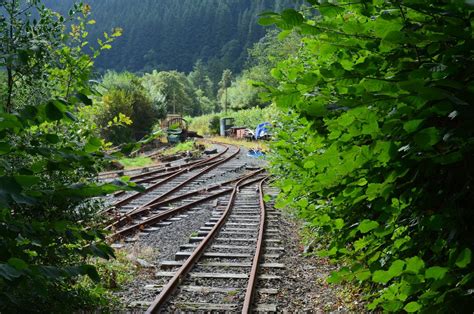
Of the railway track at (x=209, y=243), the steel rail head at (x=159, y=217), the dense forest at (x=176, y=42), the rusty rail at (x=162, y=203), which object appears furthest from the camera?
the dense forest at (x=176, y=42)

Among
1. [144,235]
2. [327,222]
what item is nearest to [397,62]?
[327,222]

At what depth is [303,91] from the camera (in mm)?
1698

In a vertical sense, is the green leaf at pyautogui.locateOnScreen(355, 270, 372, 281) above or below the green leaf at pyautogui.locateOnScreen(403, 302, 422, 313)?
below

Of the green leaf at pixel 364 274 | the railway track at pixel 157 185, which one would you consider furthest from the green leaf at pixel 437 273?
the railway track at pixel 157 185

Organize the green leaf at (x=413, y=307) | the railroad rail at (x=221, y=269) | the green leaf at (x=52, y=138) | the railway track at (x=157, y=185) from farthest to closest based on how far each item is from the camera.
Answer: the railway track at (x=157, y=185)
the railroad rail at (x=221, y=269)
the green leaf at (x=52, y=138)
the green leaf at (x=413, y=307)

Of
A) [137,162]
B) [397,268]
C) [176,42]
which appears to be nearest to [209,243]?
[397,268]

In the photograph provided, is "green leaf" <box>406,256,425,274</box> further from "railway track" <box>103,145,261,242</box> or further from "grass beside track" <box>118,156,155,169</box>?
"grass beside track" <box>118,156,155,169</box>

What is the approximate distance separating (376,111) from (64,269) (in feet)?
4.28

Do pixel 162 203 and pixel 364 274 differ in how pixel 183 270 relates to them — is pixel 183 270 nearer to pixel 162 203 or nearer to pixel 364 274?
pixel 364 274

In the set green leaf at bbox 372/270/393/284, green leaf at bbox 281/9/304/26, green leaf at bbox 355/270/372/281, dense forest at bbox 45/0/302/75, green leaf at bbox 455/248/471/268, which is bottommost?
green leaf at bbox 355/270/372/281

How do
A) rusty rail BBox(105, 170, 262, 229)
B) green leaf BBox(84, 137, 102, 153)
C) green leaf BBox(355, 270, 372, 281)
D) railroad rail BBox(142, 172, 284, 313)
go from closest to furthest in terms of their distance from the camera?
green leaf BBox(84, 137, 102, 153)
green leaf BBox(355, 270, 372, 281)
railroad rail BBox(142, 172, 284, 313)
rusty rail BBox(105, 170, 262, 229)

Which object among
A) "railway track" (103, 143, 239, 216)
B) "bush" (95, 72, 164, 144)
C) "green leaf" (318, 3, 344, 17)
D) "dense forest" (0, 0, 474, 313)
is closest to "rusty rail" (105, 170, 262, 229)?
"railway track" (103, 143, 239, 216)

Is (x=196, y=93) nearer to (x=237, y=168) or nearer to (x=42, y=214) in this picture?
(x=237, y=168)

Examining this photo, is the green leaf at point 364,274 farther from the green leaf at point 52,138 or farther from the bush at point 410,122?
the green leaf at point 52,138
